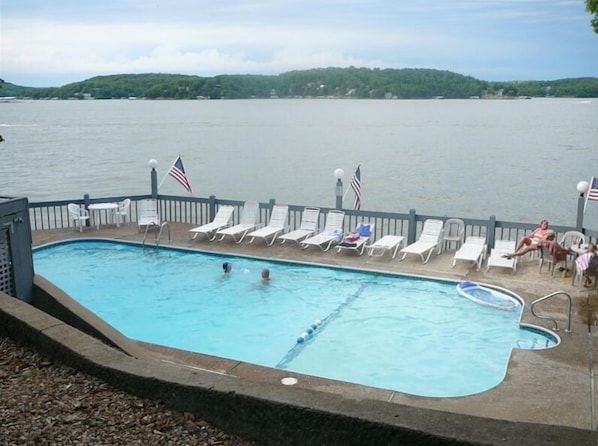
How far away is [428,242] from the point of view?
45.5 feet

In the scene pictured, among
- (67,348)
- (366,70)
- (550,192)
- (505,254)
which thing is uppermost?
(366,70)

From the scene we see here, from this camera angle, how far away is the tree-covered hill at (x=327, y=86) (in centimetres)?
8175

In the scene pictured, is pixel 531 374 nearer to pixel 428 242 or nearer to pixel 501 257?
pixel 501 257

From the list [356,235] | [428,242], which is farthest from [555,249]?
[356,235]

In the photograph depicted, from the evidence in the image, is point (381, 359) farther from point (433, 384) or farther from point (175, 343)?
point (175, 343)

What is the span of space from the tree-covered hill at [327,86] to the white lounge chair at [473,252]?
68946 mm

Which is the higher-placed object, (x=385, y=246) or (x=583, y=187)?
(x=583, y=187)

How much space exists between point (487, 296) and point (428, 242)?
8.94ft

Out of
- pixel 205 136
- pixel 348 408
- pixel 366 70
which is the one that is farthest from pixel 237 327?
pixel 366 70

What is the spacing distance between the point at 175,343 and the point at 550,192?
33389 millimetres

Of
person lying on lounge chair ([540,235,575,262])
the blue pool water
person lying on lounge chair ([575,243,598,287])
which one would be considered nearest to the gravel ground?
the blue pool water

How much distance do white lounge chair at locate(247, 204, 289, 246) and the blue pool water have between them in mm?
1072

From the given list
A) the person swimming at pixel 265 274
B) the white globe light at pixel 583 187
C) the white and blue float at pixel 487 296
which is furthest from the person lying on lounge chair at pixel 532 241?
the person swimming at pixel 265 274

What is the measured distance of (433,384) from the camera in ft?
27.7
